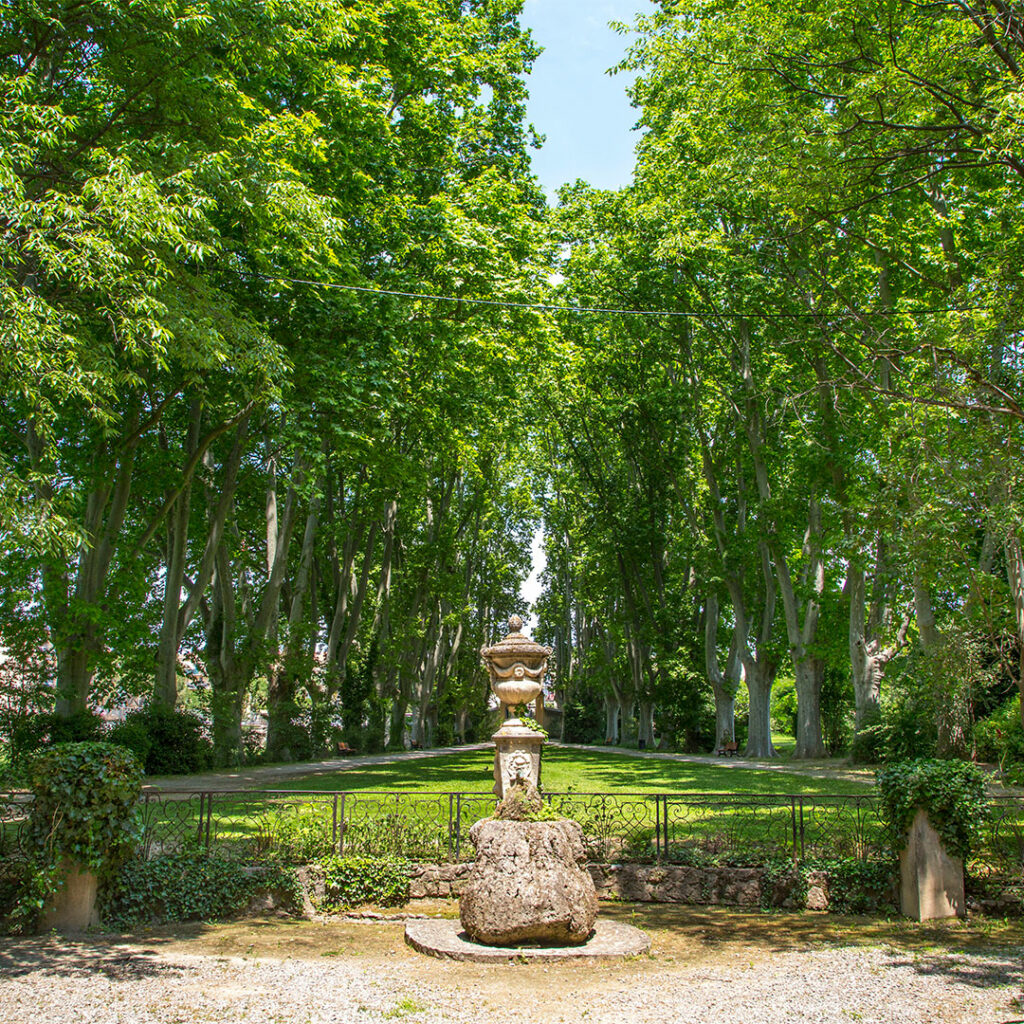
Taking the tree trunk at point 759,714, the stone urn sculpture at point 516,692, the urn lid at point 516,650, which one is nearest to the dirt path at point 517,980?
the stone urn sculpture at point 516,692

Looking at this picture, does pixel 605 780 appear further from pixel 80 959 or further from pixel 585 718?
pixel 585 718

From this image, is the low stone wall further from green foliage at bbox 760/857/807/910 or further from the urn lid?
the urn lid

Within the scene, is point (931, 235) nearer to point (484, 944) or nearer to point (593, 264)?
point (593, 264)

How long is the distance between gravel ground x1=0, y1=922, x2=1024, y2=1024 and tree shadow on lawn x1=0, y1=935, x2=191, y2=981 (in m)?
0.02

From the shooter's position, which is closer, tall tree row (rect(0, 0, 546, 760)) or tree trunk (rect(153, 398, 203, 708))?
tall tree row (rect(0, 0, 546, 760))

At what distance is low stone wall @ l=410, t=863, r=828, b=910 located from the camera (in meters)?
9.72

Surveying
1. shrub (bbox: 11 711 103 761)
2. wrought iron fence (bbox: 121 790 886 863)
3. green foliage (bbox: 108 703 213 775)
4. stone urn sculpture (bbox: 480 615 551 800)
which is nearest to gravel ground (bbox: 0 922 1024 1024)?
wrought iron fence (bbox: 121 790 886 863)

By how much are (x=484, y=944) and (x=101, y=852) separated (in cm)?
372

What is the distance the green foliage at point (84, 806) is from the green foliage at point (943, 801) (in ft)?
25.4

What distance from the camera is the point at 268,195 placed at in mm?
11953

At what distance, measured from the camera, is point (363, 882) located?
9680 mm

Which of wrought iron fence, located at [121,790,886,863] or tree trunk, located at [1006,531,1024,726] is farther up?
tree trunk, located at [1006,531,1024,726]

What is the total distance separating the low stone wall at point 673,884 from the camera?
31.9 feet

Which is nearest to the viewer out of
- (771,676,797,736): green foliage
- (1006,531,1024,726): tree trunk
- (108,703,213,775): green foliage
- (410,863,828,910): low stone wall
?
(410,863,828,910): low stone wall
